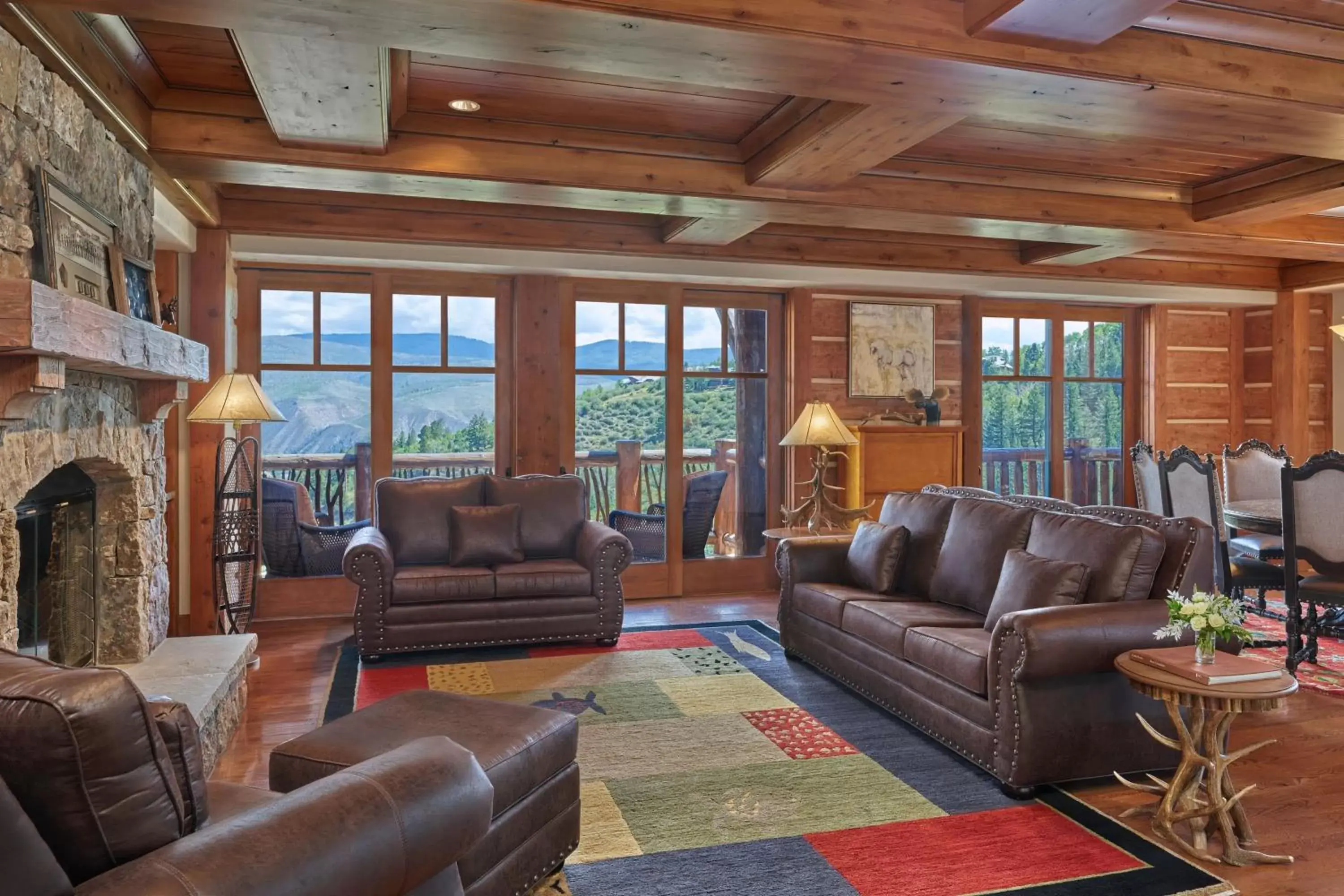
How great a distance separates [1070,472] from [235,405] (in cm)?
629

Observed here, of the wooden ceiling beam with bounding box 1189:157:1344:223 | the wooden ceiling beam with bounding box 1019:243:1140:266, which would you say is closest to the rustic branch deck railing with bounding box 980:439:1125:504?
the wooden ceiling beam with bounding box 1019:243:1140:266

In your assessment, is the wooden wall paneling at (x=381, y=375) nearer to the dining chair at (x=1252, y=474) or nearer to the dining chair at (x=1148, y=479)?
the dining chair at (x=1148, y=479)

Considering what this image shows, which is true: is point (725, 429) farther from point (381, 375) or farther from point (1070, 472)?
point (1070, 472)

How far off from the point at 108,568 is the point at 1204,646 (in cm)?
409

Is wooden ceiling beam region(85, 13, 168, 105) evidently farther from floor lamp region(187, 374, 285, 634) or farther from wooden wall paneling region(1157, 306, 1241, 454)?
wooden wall paneling region(1157, 306, 1241, 454)

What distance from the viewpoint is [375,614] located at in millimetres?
4922

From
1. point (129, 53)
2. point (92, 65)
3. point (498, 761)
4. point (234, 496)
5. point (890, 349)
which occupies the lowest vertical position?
point (498, 761)

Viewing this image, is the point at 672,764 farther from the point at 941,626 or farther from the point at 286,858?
the point at 286,858

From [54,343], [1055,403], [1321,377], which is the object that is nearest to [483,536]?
[54,343]

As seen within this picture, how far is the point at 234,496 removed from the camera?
195 inches

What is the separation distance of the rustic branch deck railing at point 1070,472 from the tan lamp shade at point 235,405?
5262 mm

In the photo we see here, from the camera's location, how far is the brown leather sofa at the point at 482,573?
4.96 metres

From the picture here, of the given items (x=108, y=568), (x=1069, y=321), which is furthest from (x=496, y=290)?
(x=1069, y=321)

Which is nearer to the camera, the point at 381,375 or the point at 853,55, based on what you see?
the point at 853,55
